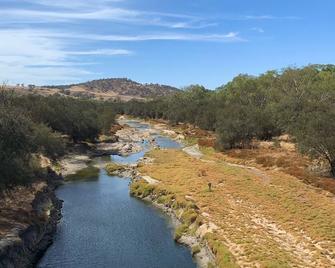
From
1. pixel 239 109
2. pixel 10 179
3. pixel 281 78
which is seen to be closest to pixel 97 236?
pixel 10 179

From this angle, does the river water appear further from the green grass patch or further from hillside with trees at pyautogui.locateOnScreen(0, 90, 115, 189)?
hillside with trees at pyautogui.locateOnScreen(0, 90, 115, 189)

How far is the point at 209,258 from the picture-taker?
44.2 meters

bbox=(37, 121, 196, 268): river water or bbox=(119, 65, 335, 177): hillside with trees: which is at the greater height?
bbox=(119, 65, 335, 177): hillside with trees

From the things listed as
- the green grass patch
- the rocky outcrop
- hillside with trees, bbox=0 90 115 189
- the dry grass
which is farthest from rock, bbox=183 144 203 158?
the green grass patch

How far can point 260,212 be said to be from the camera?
180 ft

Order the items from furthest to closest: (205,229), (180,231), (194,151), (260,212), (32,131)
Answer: (194,151)
(32,131)
(260,212)
(180,231)
(205,229)

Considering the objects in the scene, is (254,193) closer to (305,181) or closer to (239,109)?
(305,181)

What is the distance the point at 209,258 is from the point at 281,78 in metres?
113

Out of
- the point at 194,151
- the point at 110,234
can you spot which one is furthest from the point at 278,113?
the point at 110,234

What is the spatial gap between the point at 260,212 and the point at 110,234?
17493 millimetres

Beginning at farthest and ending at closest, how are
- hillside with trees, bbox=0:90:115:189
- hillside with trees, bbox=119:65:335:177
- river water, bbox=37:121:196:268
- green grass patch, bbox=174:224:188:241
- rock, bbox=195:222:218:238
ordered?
hillside with trees, bbox=119:65:335:177 → green grass patch, bbox=174:224:188:241 → rock, bbox=195:222:218:238 → hillside with trees, bbox=0:90:115:189 → river water, bbox=37:121:196:268

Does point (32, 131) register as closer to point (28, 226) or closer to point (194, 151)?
point (28, 226)

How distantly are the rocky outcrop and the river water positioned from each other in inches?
44.2

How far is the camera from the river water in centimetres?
4441
